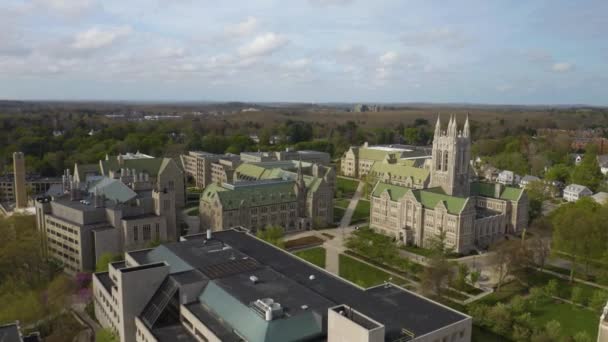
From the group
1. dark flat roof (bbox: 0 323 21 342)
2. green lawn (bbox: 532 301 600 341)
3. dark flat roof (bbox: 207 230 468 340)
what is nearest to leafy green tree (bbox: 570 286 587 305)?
green lawn (bbox: 532 301 600 341)

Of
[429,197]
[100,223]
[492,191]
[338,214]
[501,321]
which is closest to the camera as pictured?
[501,321]

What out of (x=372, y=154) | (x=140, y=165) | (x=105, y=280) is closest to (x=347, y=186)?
(x=372, y=154)

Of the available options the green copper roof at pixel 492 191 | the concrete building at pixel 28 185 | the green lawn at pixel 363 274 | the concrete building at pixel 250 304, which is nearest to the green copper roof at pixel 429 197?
the green copper roof at pixel 492 191

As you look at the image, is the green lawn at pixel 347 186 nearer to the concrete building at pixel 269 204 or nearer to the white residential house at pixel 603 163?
the concrete building at pixel 269 204

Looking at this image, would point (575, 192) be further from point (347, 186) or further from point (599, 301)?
point (599, 301)

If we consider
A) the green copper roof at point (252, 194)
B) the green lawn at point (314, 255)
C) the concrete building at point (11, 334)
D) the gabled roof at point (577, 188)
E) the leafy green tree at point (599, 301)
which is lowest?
the green lawn at point (314, 255)

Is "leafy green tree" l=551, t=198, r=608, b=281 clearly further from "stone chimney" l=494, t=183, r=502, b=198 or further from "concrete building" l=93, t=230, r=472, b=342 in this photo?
"concrete building" l=93, t=230, r=472, b=342

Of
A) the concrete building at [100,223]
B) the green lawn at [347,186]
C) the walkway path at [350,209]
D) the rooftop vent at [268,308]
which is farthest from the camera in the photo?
the green lawn at [347,186]
